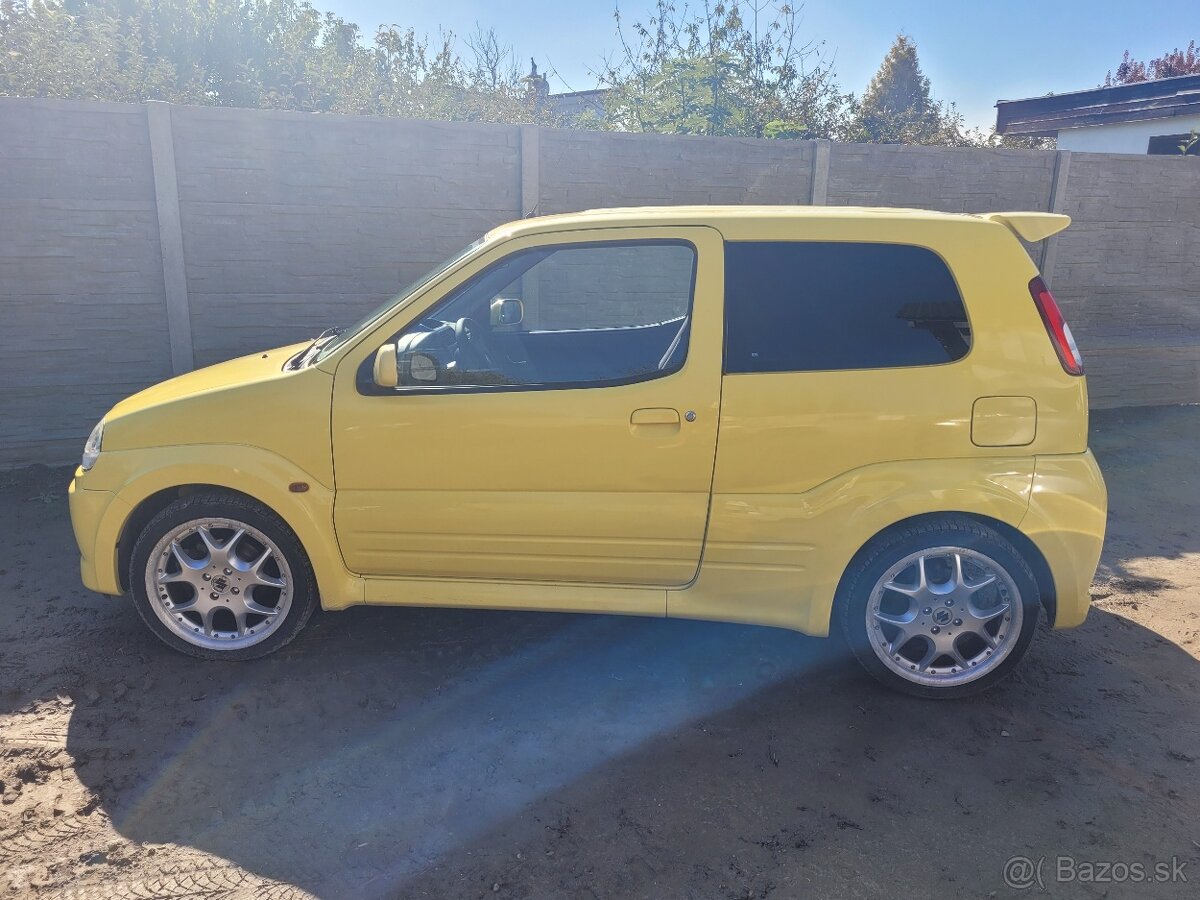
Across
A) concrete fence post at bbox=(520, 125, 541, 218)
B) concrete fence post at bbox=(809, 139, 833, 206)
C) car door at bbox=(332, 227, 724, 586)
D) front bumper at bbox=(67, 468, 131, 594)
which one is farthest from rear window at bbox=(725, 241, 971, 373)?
concrete fence post at bbox=(809, 139, 833, 206)

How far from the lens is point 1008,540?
338 centimetres

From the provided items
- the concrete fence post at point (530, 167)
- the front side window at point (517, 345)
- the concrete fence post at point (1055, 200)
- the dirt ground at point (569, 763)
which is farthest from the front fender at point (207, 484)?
the concrete fence post at point (1055, 200)

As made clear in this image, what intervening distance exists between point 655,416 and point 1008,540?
148 cm

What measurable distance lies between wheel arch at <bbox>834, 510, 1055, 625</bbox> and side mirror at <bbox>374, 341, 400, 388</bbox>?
1931 mm

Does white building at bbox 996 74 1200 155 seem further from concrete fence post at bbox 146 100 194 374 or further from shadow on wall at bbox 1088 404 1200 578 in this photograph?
concrete fence post at bbox 146 100 194 374

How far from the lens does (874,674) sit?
11.5ft

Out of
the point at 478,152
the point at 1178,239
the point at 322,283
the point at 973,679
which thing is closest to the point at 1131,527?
the point at 973,679

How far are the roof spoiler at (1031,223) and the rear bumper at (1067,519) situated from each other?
90 centimetres

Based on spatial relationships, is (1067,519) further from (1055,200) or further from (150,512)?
(1055,200)

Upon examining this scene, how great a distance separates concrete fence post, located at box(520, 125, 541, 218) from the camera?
22.5ft

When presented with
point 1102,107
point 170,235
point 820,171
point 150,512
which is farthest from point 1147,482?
point 1102,107

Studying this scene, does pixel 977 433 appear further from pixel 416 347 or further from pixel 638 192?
pixel 638 192

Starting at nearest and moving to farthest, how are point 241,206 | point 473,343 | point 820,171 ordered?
1. point 473,343
2. point 241,206
3. point 820,171

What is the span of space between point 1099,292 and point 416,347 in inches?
306
